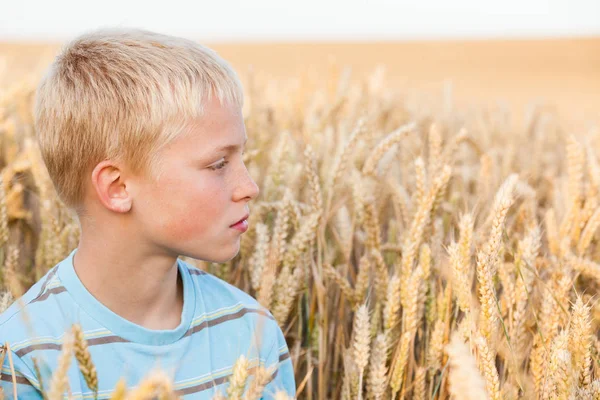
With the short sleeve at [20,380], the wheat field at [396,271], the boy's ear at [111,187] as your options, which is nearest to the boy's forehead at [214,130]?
the boy's ear at [111,187]

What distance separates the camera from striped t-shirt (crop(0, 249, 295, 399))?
3.51 ft

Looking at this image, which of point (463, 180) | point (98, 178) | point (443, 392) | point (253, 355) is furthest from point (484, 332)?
point (463, 180)

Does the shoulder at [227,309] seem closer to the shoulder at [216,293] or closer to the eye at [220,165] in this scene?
the shoulder at [216,293]

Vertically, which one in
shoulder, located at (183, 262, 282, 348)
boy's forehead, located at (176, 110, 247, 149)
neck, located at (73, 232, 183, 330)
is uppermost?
boy's forehead, located at (176, 110, 247, 149)

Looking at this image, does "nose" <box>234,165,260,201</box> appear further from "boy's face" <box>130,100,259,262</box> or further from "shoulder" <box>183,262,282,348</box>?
"shoulder" <box>183,262,282,348</box>

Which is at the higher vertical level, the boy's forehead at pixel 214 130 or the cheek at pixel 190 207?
the boy's forehead at pixel 214 130

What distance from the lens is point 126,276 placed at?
1.22 m

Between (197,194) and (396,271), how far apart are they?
597 mm

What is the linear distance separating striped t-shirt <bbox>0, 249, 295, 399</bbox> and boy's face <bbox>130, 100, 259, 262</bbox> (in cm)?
A: 16

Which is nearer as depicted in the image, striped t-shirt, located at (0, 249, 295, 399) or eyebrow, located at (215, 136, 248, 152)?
striped t-shirt, located at (0, 249, 295, 399)

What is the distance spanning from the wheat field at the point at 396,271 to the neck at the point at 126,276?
0.51 feet

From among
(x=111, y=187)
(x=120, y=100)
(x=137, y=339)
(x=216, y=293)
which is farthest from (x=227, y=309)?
(x=120, y=100)

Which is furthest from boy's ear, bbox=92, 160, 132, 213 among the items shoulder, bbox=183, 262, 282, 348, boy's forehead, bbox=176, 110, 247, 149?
shoulder, bbox=183, 262, 282, 348

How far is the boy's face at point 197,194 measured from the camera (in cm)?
119
